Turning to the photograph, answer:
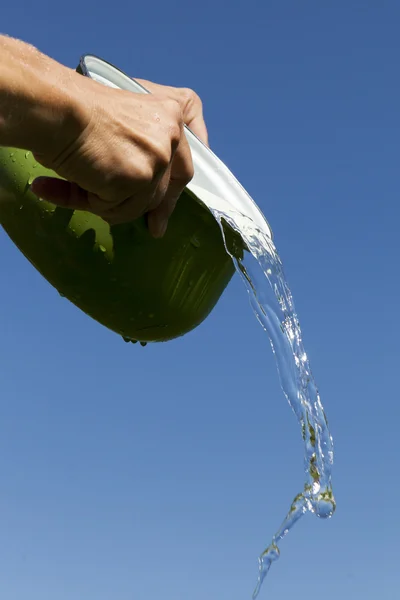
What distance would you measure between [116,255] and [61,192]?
455 millimetres

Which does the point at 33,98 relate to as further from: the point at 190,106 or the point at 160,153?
the point at 190,106

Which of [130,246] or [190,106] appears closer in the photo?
[130,246]

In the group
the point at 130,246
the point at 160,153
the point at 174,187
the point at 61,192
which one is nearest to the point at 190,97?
the point at 130,246

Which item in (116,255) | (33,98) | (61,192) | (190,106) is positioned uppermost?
(190,106)

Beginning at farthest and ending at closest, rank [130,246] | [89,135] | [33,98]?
[130,246], [89,135], [33,98]

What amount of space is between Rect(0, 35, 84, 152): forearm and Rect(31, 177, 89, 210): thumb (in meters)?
0.27

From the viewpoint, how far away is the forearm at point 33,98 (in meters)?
1.83

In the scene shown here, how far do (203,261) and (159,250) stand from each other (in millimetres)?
159

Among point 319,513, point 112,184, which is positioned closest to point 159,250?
point 112,184

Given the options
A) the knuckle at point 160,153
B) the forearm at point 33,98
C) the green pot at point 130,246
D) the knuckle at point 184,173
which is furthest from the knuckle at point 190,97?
the forearm at point 33,98

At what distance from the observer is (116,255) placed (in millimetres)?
2662

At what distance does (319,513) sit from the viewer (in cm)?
283

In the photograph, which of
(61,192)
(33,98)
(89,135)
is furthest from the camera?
(61,192)

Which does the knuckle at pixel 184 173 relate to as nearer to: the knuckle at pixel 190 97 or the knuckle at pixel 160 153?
the knuckle at pixel 160 153
